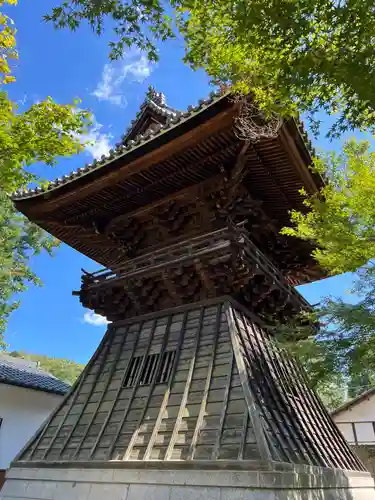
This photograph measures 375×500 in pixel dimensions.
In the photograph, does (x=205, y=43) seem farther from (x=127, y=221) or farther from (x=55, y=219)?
(x=55, y=219)

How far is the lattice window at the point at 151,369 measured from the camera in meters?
7.92

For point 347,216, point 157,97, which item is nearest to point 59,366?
point 157,97

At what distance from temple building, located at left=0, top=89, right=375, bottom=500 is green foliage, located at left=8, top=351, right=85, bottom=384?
1808 inches

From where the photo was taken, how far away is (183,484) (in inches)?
227

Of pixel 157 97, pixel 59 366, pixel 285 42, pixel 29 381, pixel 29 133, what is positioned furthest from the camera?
pixel 59 366

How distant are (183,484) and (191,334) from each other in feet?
9.81

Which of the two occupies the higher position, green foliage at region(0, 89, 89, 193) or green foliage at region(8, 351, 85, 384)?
green foliage at region(8, 351, 85, 384)

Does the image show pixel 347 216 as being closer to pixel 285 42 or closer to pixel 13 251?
pixel 285 42

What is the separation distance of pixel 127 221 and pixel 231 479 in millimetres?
6699

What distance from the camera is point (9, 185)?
7031mm

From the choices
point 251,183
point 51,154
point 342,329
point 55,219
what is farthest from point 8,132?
point 342,329

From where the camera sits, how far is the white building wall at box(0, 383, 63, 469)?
1346 centimetres

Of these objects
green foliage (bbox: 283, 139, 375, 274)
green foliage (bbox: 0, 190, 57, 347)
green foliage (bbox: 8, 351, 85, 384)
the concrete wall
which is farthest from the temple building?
green foliage (bbox: 8, 351, 85, 384)

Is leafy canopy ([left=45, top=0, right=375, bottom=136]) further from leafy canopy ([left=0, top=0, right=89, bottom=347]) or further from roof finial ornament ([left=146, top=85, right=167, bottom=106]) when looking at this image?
roof finial ornament ([left=146, top=85, right=167, bottom=106])
